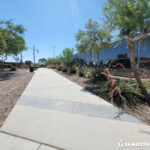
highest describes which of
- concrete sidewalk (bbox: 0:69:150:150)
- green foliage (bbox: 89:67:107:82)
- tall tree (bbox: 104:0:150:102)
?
tall tree (bbox: 104:0:150:102)

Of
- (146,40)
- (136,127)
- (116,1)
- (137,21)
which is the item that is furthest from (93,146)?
(146,40)

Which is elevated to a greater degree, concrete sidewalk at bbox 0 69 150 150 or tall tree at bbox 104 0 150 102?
tall tree at bbox 104 0 150 102

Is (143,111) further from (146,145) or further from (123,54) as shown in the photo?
(123,54)

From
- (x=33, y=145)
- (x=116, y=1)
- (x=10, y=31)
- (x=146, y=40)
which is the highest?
(x=10, y=31)

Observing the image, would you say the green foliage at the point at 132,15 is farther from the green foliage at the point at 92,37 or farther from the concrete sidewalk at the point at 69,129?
the green foliage at the point at 92,37

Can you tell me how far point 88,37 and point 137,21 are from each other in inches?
212

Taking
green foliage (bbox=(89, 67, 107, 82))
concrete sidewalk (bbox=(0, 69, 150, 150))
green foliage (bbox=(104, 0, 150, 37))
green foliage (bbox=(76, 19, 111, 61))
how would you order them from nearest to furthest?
concrete sidewalk (bbox=(0, 69, 150, 150))
green foliage (bbox=(104, 0, 150, 37))
green foliage (bbox=(89, 67, 107, 82))
green foliage (bbox=(76, 19, 111, 61))

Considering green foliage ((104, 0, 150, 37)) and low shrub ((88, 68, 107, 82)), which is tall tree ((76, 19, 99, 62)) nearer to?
low shrub ((88, 68, 107, 82))

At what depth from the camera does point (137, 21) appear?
2824 millimetres

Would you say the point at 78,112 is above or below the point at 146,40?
below

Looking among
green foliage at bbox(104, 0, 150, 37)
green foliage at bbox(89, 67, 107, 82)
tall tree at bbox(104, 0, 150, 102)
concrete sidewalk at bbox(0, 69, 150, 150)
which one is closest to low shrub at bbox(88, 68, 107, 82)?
A: green foliage at bbox(89, 67, 107, 82)

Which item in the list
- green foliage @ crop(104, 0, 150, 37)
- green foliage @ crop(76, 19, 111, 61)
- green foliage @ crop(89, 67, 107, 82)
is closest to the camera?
green foliage @ crop(104, 0, 150, 37)

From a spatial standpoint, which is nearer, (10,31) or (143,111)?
(143,111)

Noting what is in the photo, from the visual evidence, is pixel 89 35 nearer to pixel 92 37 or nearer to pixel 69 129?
pixel 92 37
